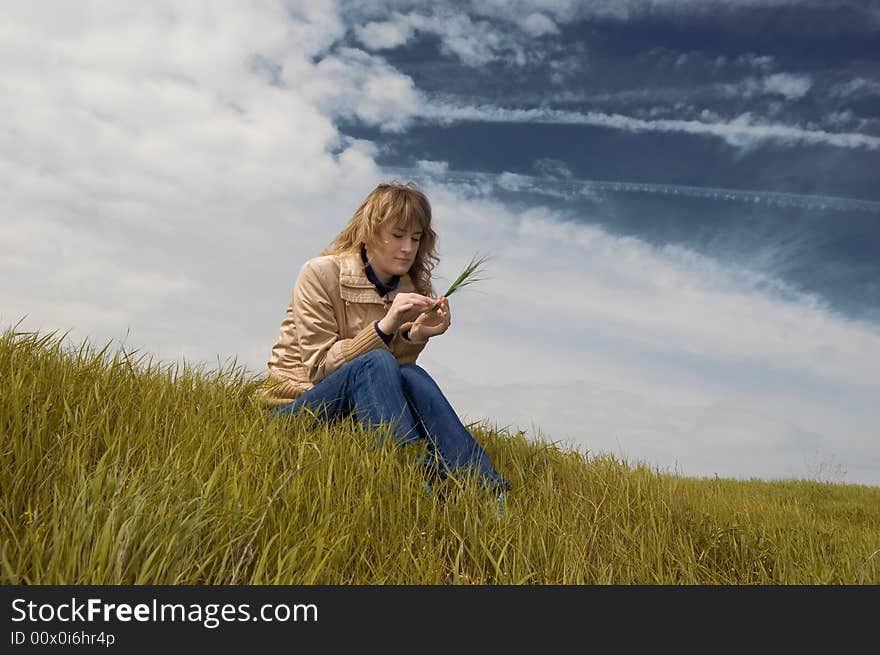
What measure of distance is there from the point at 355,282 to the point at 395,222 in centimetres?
46

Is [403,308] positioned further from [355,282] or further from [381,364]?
[355,282]

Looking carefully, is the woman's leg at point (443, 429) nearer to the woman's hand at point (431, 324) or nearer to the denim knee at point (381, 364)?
the denim knee at point (381, 364)

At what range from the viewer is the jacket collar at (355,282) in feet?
14.1

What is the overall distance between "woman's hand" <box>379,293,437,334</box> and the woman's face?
15.8 inches

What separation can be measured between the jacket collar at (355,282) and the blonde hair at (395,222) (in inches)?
3.2

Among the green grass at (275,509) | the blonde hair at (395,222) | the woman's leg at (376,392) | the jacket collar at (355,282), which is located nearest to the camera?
the green grass at (275,509)

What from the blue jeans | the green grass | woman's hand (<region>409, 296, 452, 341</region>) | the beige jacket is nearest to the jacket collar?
the beige jacket

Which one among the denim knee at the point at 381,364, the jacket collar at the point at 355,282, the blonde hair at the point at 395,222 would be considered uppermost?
the blonde hair at the point at 395,222

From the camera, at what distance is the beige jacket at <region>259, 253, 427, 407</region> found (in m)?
4.15

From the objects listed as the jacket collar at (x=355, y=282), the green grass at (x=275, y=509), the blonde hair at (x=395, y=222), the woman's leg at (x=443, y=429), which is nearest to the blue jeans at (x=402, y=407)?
the woman's leg at (x=443, y=429)

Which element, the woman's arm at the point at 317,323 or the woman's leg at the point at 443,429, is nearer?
the woman's leg at the point at 443,429
